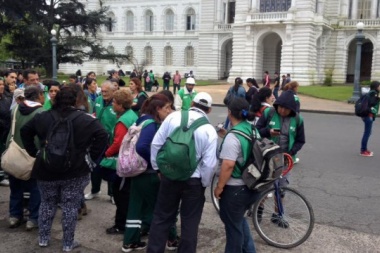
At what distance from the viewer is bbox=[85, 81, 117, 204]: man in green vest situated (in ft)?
19.8

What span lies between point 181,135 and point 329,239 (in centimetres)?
252

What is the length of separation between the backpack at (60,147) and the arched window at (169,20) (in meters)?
57.3

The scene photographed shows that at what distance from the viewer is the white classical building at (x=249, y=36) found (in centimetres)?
4284

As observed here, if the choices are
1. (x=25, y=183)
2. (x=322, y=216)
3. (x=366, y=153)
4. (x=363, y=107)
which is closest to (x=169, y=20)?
(x=363, y=107)

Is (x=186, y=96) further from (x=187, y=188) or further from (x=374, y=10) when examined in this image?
(x=374, y=10)

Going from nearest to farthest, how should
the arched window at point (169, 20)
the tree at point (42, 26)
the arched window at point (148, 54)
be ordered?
1. the tree at point (42, 26)
2. the arched window at point (169, 20)
3. the arched window at point (148, 54)

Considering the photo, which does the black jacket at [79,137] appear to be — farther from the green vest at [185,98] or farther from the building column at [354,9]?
the building column at [354,9]

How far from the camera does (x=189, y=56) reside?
193ft

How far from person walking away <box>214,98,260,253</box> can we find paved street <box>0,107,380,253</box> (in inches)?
34.4

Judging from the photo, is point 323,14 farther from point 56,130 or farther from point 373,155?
point 56,130

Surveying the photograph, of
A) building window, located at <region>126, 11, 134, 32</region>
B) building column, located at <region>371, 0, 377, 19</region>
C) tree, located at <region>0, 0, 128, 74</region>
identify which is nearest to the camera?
tree, located at <region>0, 0, 128, 74</region>

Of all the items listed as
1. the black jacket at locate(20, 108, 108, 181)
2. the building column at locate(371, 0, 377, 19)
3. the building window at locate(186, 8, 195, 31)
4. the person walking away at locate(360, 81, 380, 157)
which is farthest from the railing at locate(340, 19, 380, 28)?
the black jacket at locate(20, 108, 108, 181)

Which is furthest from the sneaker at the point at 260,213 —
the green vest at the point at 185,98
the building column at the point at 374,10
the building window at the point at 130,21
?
the building window at the point at 130,21

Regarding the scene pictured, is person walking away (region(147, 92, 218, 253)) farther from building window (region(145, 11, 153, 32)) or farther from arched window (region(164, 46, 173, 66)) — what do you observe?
building window (region(145, 11, 153, 32))
